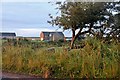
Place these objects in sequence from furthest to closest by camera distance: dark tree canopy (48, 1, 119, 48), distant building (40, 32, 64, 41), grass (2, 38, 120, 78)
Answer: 1. dark tree canopy (48, 1, 119, 48)
2. distant building (40, 32, 64, 41)
3. grass (2, 38, 120, 78)

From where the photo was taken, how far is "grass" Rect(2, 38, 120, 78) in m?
6.89

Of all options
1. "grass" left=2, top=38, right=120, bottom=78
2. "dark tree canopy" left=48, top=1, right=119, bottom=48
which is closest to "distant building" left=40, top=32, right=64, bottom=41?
"grass" left=2, top=38, right=120, bottom=78

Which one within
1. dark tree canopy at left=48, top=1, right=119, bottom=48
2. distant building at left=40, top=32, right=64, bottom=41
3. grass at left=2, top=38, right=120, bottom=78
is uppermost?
dark tree canopy at left=48, top=1, right=119, bottom=48

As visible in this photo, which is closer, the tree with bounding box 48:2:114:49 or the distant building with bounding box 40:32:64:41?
the distant building with bounding box 40:32:64:41

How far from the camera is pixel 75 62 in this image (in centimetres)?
748

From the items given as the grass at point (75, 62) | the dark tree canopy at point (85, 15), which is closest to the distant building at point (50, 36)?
the grass at point (75, 62)

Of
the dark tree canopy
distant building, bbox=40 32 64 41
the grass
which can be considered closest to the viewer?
the grass

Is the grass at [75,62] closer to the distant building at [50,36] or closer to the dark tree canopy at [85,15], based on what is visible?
the distant building at [50,36]

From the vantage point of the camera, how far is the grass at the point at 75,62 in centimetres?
689

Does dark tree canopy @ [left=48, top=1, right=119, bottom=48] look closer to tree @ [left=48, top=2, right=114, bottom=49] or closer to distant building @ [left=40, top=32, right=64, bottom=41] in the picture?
tree @ [left=48, top=2, right=114, bottom=49]

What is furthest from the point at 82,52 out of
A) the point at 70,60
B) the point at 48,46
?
the point at 48,46

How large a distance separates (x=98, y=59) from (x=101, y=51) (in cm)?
40

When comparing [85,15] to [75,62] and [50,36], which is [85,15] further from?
[75,62]

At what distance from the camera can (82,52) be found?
761 centimetres
